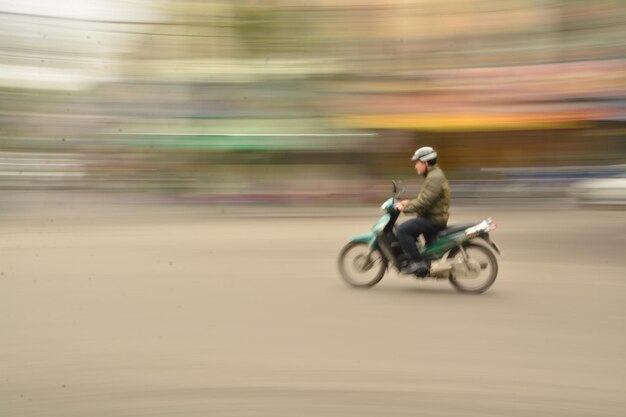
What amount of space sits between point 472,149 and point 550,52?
3584mm

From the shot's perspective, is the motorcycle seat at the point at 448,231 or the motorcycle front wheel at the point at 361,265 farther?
the motorcycle front wheel at the point at 361,265

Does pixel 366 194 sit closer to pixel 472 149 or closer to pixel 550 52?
pixel 472 149

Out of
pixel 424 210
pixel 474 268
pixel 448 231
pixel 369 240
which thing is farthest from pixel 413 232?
pixel 474 268

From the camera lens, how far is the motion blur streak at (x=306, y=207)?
4277mm

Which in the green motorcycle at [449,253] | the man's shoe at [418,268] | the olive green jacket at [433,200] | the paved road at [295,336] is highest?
the olive green jacket at [433,200]

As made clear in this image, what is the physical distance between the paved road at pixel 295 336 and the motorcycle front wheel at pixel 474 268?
0.19 metres

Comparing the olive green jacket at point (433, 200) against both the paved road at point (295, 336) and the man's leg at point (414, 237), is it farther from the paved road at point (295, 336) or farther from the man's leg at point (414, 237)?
the paved road at point (295, 336)

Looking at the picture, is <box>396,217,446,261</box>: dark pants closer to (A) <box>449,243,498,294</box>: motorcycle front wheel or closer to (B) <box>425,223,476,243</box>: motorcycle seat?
(B) <box>425,223,476,243</box>: motorcycle seat

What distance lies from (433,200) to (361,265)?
1051mm

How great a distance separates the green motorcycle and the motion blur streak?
0.97 feet

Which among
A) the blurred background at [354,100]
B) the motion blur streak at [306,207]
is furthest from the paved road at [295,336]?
the blurred background at [354,100]

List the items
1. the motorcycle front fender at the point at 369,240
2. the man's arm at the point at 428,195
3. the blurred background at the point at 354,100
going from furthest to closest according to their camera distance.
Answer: the blurred background at the point at 354,100, the motorcycle front fender at the point at 369,240, the man's arm at the point at 428,195

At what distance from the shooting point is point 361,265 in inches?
281

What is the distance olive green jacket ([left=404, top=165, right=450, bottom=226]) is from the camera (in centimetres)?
672
